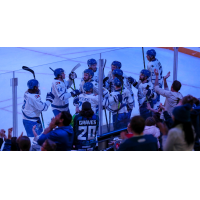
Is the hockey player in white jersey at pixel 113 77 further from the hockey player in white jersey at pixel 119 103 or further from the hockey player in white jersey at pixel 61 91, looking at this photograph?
the hockey player in white jersey at pixel 61 91

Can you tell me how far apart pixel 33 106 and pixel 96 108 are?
835 mm

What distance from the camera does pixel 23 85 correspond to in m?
4.48

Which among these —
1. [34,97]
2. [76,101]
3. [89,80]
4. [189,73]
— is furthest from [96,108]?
[189,73]

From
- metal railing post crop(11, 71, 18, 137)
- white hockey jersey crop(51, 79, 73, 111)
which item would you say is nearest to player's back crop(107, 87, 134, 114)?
white hockey jersey crop(51, 79, 73, 111)

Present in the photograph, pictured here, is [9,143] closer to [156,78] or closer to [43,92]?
[43,92]

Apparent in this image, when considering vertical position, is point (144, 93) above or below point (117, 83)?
below

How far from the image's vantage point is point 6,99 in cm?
445

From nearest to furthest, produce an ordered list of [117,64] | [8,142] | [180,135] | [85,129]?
[180,135], [85,129], [8,142], [117,64]

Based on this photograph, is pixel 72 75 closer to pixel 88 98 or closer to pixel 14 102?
pixel 88 98

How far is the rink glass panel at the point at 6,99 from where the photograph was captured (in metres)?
4.45

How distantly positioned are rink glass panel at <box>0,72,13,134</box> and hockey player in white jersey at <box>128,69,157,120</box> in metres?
1.80

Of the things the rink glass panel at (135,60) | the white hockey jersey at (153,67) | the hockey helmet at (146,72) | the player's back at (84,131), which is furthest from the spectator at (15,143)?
the white hockey jersey at (153,67)

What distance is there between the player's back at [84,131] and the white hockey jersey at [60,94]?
613 mm

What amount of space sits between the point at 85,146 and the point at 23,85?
1167 millimetres
